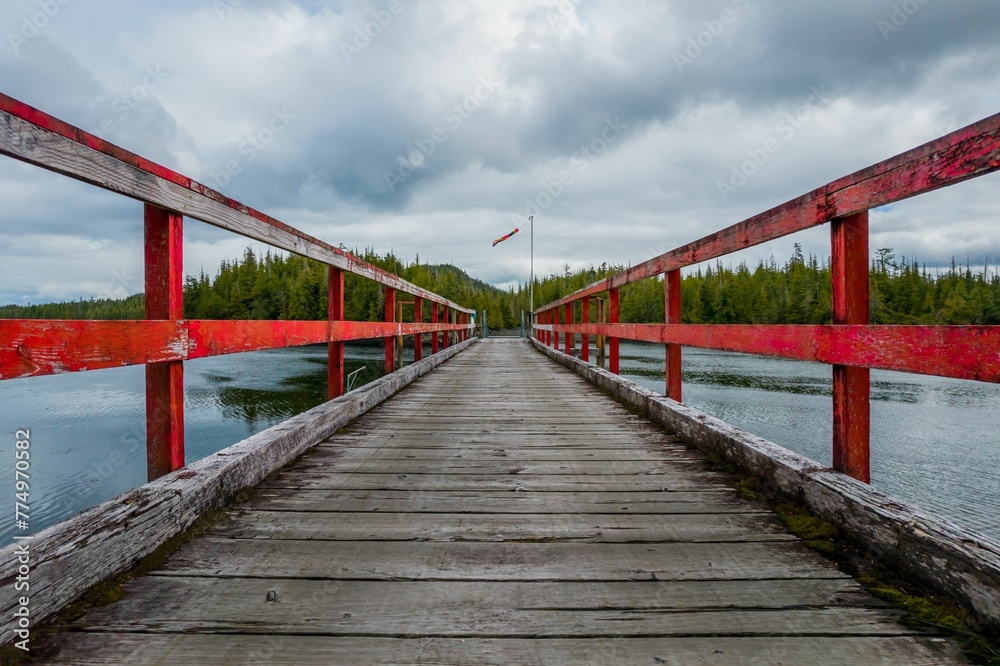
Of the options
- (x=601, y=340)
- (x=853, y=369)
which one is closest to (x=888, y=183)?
(x=853, y=369)

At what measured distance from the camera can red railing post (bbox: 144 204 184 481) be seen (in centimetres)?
161

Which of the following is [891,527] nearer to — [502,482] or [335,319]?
[502,482]

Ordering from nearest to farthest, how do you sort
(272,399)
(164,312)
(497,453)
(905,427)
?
(164,312) < (497,453) < (905,427) < (272,399)

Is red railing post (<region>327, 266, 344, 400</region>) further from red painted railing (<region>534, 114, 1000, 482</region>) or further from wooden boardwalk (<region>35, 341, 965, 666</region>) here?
red painted railing (<region>534, 114, 1000, 482</region>)

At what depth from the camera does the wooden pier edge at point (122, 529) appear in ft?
3.47

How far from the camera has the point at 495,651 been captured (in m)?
1.04

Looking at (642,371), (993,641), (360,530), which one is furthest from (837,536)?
(642,371)

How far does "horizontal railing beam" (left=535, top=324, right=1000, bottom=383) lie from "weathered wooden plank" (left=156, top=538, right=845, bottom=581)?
2.03 ft

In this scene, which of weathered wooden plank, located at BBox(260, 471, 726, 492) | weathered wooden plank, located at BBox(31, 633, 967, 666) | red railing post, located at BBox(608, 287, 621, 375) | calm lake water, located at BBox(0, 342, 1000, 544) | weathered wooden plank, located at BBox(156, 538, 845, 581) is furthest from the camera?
calm lake water, located at BBox(0, 342, 1000, 544)

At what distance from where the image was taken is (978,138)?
1.15m

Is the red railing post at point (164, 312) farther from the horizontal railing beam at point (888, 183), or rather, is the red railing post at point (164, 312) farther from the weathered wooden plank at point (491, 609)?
the horizontal railing beam at point (888, 183)

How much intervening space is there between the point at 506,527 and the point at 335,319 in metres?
2.19

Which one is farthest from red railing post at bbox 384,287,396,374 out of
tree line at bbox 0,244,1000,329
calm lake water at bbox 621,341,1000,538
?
tree line at bbox 0,244,1000,329

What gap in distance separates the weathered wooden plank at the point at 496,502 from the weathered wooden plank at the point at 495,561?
0.92ft
